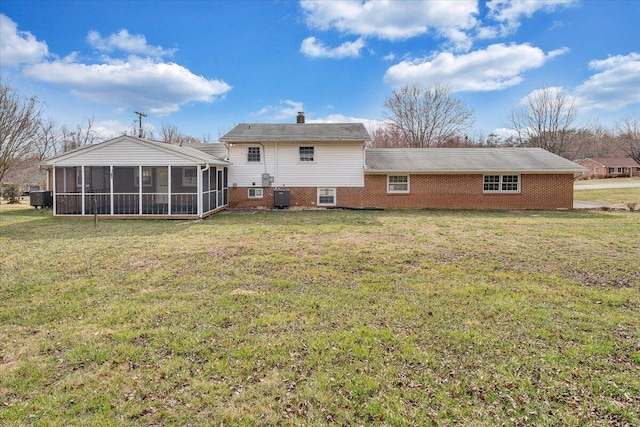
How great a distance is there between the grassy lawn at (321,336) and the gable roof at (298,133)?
10.4m

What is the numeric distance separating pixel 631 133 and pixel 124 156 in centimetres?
5287

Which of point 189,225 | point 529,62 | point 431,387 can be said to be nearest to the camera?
point 431,387

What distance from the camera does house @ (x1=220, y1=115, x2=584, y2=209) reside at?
58.7 ft

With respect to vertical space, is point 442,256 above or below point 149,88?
below

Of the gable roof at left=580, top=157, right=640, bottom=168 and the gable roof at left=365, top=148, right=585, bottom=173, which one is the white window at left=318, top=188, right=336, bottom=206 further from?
the gable roof at left=580, top=157, right=640, bottom=168

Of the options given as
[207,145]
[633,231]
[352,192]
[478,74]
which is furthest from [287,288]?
[478,74]

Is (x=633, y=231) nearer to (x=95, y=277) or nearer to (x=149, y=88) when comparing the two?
(x=95, y=277)

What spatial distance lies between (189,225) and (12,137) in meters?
16.4

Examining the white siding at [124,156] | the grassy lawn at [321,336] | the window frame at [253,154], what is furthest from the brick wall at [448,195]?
the grassy lawn at [321,336]

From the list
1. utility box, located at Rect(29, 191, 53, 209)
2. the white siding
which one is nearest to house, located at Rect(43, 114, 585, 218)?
utility box, located at Rect(29, 191, 53, 209)

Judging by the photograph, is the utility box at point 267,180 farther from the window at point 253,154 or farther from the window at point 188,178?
the window at point 188,178

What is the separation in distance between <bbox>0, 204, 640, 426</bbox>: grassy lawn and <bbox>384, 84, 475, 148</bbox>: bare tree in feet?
108

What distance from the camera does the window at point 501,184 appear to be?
1814 centimetres

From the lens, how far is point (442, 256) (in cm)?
780
